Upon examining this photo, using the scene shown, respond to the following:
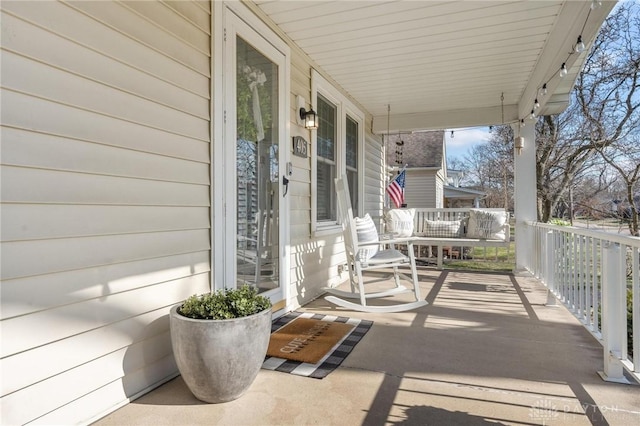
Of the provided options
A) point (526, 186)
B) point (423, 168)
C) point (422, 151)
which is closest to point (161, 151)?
point (526, 186)

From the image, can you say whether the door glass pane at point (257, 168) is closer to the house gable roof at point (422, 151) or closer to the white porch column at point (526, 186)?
the white porch column at point (526, 186)

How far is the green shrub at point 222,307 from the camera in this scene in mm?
1846

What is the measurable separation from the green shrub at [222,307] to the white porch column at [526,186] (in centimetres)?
458

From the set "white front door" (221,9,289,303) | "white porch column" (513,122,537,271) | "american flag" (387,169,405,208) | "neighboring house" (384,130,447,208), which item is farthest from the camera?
"neighboring house" (384,130,447,208)

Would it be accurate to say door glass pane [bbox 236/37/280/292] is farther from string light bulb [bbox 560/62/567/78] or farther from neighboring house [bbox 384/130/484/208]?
neighboring house [bbox 384/130/484/208]

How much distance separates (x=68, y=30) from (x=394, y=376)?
236 cm

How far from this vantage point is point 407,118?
6.09 meters

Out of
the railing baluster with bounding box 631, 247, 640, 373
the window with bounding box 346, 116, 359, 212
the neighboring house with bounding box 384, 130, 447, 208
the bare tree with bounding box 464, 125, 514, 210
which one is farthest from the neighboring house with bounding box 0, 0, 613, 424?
the neighboring house with bounding box 384, 130, 447, 208

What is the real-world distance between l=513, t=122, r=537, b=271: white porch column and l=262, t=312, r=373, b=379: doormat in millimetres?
3334

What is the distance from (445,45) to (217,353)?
3.35 meters

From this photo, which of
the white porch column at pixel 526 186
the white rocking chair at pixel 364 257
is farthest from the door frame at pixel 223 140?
the white porch column at pixel 526 186

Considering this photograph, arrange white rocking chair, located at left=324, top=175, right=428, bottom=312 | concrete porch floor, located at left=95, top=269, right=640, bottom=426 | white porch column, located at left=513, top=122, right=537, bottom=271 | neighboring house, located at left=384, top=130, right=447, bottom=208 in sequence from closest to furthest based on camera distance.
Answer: concrete porch floor, located at left=95, top=269, right=640, bottom=426 → white rocking chair, located at left=324, top=175, right=428, bottom=312 → white porch column, located at left=513, top=122, right=537, bottom=271 → neighboring house, located at left=384, top=130, right=447, bottom=208

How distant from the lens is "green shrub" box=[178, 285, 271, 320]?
6.06 feet

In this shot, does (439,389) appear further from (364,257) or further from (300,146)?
(300,146)
